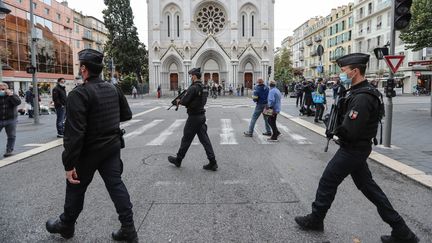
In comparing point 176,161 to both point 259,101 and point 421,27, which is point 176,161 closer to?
point 259,101

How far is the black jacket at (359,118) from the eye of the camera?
10.5ft

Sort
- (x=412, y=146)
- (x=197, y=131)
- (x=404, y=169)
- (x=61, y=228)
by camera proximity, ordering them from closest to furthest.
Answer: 1. (x=61, y=228)
2. (x=404, y=169)
3. (x=197, y=131)
4. (x=412, y=146)

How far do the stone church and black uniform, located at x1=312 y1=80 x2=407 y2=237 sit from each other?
143 feet

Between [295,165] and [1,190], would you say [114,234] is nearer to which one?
[1,190]

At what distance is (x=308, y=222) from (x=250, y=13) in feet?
155

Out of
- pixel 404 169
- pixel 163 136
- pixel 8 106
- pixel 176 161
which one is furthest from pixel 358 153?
pixel 163 136

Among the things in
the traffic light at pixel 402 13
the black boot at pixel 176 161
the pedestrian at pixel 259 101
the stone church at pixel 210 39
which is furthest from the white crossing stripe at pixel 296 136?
the stone church at pixel 210 39

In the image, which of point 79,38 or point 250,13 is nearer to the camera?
point 250,13

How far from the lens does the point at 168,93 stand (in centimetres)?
4772

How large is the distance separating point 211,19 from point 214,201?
152ft

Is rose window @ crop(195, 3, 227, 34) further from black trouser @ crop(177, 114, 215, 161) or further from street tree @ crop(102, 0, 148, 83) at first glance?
black trouser @ crop(177, 114, 215, 161)

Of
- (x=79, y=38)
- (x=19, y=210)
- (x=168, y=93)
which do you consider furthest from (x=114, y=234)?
(x=79, y=38)

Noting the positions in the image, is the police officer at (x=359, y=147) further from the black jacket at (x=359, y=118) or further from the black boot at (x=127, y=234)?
the black boot at (x=127, y=234)

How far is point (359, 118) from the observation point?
3182 millimetres
